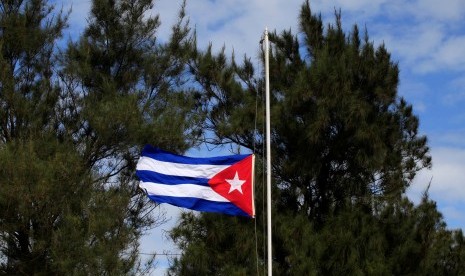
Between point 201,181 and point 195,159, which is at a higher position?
point 195,159

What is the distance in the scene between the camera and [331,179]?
1138cm

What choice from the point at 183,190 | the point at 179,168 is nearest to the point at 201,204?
the point at 183,190

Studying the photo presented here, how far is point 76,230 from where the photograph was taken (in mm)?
10148

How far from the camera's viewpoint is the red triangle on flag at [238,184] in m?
7.91

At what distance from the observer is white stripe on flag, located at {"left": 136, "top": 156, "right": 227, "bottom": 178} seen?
26.5 feet

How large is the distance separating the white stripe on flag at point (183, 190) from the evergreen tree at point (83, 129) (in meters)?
2.40

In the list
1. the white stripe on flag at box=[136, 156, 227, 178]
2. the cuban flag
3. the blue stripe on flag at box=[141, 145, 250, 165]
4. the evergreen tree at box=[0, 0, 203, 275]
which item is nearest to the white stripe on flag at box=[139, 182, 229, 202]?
the cuban flag

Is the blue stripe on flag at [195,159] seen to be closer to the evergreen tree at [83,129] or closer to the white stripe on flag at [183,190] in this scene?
the white stripe on flag at [183,190]

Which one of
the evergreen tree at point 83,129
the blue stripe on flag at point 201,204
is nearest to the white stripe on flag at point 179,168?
the blue stripe on flag at point 201,204

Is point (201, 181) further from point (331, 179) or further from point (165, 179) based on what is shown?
point (331, 179)

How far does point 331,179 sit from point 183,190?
12.6 feet

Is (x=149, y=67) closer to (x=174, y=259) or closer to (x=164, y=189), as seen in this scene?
(x=174, y=259)

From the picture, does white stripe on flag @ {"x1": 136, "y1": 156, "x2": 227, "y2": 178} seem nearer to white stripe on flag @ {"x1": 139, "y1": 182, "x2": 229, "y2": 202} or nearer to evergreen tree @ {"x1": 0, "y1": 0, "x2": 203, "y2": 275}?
white stripe on flag @ {"x1": 139, "y1": 182, "x2": 229, "y2": 202}

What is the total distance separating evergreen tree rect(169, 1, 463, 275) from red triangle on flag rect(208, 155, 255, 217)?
A: 2.50 m
